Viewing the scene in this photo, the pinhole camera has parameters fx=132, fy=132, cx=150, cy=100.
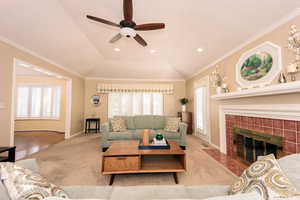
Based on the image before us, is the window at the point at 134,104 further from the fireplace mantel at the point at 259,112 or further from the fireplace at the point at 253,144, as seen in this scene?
the fireplace at the point at 253,144

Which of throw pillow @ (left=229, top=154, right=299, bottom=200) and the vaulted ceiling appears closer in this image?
throw pillow @ (left=229, top=154, right=299, bottom=200)

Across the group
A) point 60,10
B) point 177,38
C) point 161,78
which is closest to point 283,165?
point 177,38

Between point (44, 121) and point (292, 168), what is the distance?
768 centimetres

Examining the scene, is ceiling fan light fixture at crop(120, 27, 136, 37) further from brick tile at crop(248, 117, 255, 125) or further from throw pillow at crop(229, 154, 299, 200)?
brick tile at crop(248, 117, 255, 125)

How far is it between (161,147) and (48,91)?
247 inches

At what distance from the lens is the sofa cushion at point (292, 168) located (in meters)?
0.83

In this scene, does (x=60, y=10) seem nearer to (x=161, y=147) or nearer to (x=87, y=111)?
(x=161, y=147)

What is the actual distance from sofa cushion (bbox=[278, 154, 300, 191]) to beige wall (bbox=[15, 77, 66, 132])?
7.01 metres

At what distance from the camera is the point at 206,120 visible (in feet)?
14.2

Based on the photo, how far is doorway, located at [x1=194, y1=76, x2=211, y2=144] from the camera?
4.26 metres

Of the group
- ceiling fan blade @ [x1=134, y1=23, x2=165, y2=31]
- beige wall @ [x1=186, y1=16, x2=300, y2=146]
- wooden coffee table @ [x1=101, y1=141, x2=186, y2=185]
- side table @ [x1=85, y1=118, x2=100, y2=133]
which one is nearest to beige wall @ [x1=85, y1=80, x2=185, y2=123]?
side table @ [x1=85, y1=118, x2=100, y2=133]

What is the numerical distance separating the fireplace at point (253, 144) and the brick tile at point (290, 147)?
0.06 m

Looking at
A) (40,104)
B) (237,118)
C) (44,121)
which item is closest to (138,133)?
(237,118)

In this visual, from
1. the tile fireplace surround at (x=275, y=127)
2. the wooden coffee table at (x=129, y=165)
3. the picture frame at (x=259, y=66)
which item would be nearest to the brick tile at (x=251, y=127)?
the tile fireplace surround at (x=275, y=127)
